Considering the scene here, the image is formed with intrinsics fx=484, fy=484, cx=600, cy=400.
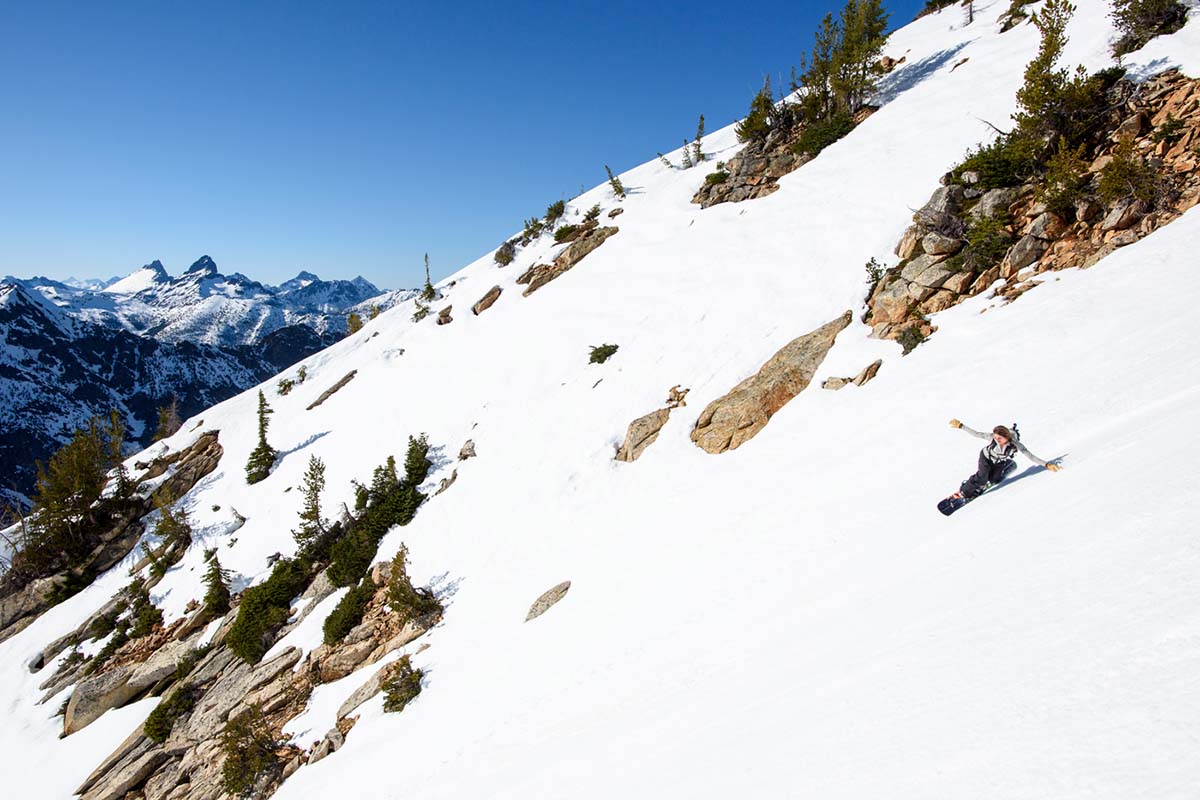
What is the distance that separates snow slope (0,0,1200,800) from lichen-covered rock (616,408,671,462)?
28.5 inches

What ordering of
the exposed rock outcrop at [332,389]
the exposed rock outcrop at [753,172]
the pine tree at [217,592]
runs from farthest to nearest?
the exposed rock outcrop at [332,389]
the exposed rock outcrop at [753,172]
the pine tree at [217,592]

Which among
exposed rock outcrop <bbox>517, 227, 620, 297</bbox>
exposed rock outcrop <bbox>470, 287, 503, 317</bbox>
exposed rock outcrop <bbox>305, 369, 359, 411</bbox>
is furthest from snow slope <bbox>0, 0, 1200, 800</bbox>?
exposed rock outcrop <bbox>470, 287, 503, 317</bbox>

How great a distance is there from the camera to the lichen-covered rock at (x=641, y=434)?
61.3 feet

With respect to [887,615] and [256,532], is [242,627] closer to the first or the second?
[256,532]

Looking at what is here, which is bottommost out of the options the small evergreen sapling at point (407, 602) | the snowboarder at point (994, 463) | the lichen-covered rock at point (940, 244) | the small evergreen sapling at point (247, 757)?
the small evergreen sapling at point (247, 757)

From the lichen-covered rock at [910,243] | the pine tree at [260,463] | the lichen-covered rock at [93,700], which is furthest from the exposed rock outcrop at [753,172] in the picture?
the lichen-covered rock at [93,700]

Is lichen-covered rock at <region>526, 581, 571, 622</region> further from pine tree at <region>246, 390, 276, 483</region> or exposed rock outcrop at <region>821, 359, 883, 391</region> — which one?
pine tree at <region>246, 390, 276, 483</region>

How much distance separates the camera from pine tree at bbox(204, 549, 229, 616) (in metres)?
22.0

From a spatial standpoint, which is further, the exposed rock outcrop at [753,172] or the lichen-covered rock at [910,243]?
the exposed rock outcrop at [753,172]

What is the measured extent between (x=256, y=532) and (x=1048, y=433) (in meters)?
31.9

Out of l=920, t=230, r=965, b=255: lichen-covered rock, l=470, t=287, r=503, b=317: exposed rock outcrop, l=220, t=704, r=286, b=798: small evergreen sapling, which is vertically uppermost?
l=470, t=287, r=503, b=317: exposed rock outcrop

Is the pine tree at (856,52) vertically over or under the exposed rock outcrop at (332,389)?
over

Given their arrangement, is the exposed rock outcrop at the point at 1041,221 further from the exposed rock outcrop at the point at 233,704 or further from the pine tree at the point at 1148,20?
→ the exposed rock outcrop at the point at 233,704

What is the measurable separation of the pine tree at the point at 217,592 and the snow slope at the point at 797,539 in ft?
3.66
